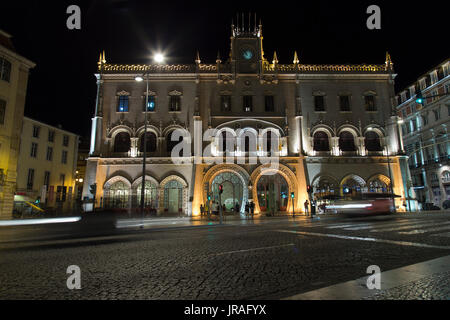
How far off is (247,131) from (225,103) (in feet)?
14.2

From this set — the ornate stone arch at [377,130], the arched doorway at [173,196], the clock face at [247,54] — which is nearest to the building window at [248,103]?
the clock face at [247,54]

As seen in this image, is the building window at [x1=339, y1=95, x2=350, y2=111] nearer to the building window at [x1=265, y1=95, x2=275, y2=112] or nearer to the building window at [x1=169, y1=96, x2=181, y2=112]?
the building window at [x1=265, y1=95, x2=275, y2=112]

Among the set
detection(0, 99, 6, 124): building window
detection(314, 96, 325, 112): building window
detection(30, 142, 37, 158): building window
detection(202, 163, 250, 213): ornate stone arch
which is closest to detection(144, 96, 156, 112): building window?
detection(202, 163, 250, 213): ornate stone arch

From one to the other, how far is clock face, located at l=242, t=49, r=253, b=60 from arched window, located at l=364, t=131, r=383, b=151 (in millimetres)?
16868

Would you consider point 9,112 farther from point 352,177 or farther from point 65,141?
point 352,177

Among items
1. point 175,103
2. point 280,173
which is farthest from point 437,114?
point 175,103

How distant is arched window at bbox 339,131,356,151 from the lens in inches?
1284

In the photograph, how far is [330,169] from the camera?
3141 centimetres

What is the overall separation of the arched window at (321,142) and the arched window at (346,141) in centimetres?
164

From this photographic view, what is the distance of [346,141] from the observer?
32.8 meters

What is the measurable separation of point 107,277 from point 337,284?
3966 millimetres

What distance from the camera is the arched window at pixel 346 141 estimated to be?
107 ft
